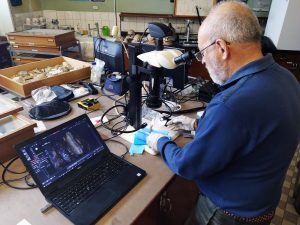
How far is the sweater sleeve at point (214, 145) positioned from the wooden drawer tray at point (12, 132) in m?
0.74

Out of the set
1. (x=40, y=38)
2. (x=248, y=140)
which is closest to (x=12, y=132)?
(x=248, y=140)

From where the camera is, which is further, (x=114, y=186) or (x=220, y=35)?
(x=114, y=186)

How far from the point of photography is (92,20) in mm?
4043

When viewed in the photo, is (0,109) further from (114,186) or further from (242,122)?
(242,122)

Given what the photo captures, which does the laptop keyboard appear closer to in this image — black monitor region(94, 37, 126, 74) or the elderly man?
the elderly man

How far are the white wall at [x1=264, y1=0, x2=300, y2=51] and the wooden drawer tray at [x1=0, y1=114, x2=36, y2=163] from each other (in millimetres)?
2612

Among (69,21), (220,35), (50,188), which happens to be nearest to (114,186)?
(50,188)

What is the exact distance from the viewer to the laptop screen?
90cm

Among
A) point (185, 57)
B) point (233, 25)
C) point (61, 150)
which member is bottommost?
point (61, 150)

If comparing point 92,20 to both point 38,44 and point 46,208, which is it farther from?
point 46,208

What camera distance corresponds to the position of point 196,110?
1601mm

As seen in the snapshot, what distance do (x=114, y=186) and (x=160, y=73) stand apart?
714 millimetres

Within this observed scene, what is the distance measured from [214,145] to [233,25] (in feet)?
1.31

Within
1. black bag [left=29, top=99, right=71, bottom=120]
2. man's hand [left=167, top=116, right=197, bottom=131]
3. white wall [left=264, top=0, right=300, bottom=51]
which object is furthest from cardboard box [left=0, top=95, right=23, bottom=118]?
white wall [left=264, top=0, right=300, bottom=51]
